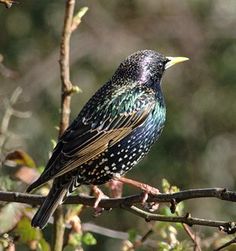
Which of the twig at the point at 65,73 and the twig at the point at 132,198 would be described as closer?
the twig at the point at 132,198

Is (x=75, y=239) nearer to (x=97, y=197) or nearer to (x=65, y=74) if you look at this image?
(x=97, y=197)

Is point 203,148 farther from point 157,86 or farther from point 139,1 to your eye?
point 157,86

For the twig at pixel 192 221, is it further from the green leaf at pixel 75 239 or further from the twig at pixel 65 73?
the twig at pixel 65 73

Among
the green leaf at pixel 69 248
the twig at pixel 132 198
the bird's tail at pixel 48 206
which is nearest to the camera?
the twig at pixel 132 198

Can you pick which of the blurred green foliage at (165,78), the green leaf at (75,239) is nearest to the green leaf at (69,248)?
the green leaf at (75,239)

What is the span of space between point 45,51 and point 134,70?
3554 millimetres

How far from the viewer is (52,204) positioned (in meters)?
3.66

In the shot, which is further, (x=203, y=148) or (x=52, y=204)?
(x=203, y=148)

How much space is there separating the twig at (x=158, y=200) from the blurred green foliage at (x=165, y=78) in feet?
9.96

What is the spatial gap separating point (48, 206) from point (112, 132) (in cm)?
71

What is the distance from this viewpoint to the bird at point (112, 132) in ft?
13.3

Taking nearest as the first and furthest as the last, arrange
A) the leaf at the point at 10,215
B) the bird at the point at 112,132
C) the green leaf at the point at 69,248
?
the leaf at the point at 10,215 → the green leaf at the point at 69,248 → the bird at the point at 112,132

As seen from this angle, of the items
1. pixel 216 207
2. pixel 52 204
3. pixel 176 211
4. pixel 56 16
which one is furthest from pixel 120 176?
pixel 56 16

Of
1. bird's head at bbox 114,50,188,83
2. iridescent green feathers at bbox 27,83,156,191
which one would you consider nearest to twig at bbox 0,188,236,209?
iridescent green feathers at bbox 27,83,156,191
